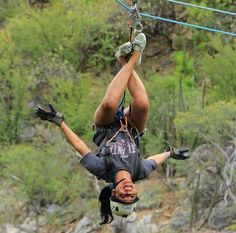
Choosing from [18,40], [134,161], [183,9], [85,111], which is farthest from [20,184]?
[134,161]

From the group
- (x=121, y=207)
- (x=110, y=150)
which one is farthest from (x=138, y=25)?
(x=121, y=207)

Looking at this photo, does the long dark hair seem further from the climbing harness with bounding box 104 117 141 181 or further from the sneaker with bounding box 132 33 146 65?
the sneaker with bounding box 132 33 146 65

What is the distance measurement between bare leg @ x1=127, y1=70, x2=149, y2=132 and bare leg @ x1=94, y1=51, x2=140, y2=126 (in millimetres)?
77

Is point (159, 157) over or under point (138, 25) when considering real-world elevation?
under

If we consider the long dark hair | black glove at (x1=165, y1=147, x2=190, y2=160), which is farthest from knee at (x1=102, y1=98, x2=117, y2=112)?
black glove at (x1=165, y1=147, x2=190, y2=160)

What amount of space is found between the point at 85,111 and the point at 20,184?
380cm

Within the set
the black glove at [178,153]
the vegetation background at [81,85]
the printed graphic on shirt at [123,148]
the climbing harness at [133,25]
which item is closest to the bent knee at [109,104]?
the climbing harness at [133,25]

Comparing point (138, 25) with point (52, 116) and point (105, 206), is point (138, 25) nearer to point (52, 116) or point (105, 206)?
point (52, 116)

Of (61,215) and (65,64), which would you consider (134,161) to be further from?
(65,64)

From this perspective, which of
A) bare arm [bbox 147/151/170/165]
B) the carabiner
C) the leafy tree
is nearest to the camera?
the carabiner

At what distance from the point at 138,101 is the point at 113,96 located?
9.4 inches

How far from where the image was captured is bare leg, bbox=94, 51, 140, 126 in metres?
5.28

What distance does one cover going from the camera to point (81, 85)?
25859mm

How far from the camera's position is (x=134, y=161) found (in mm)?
5312
